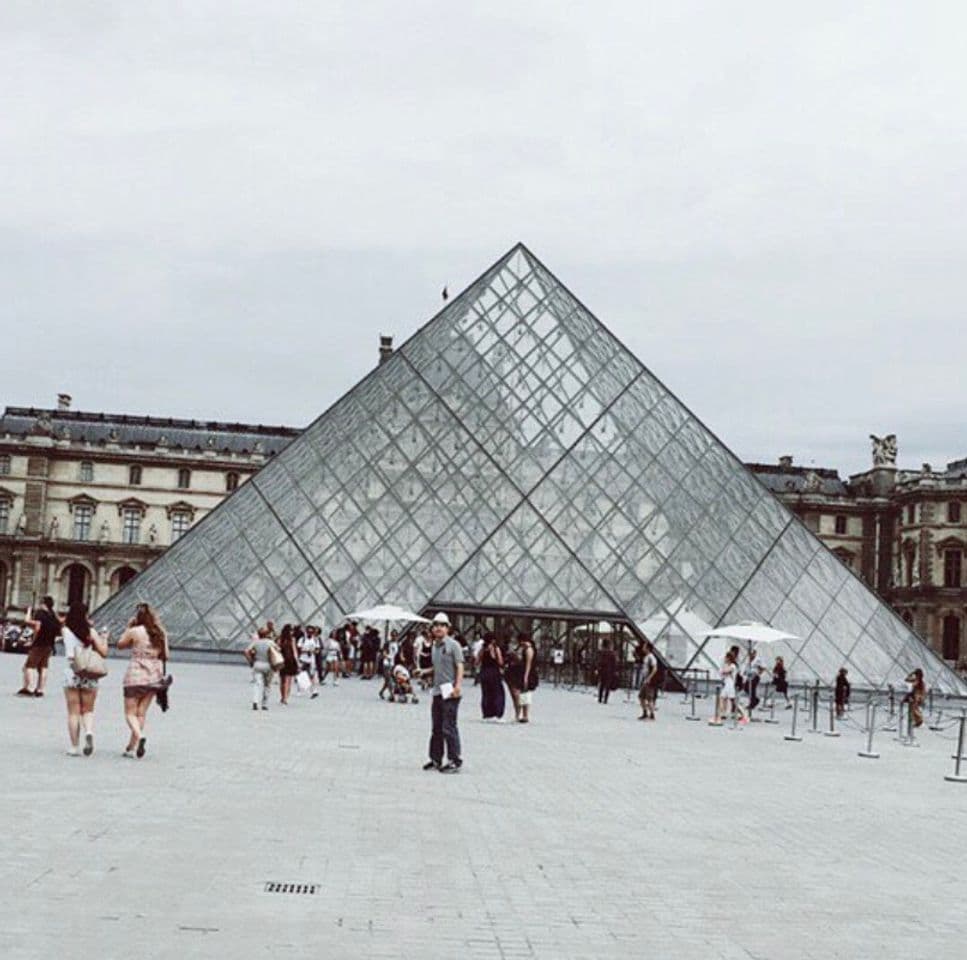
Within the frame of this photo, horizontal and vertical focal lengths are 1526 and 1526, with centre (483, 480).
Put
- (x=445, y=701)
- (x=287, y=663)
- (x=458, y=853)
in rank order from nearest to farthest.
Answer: (x=458, y=853) → (x=445, y=701) → (x=287, y=663)

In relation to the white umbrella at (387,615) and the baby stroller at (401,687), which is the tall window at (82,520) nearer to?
the white umbrella at (387,615)

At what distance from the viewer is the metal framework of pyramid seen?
1058 inches

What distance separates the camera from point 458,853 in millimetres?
7230

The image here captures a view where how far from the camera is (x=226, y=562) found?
1080 inches

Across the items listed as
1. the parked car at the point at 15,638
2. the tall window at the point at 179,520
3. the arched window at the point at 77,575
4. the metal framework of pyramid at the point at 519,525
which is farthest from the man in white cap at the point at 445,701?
the tall window at the point at 179,520

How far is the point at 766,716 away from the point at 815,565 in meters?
Result: 5.45

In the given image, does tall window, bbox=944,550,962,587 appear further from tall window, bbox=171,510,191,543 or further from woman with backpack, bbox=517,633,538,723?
woman with backpack, bbox=517,633,538,723

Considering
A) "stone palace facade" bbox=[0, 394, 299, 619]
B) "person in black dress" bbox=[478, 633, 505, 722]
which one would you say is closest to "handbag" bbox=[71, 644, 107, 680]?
"person in black dress" bbox=[478, 633, 505, 722]

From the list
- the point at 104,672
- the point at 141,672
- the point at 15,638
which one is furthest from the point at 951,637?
the point at 104,672

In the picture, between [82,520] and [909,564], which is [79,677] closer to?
[82,520]

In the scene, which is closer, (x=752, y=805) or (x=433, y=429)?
(x=752, y=805)

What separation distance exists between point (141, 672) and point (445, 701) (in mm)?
2243

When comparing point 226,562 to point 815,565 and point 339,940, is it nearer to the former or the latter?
point 815,565

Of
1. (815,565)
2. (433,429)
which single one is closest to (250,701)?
(433,429)
